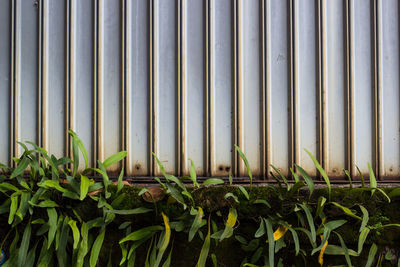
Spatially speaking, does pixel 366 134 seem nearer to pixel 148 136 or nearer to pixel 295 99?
pixel 295 99

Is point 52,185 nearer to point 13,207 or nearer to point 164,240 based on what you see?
point 13,207

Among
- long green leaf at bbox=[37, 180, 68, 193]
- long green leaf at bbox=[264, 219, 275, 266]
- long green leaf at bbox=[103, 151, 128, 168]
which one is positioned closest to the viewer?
long green leaf at bbox=[264, 219, 275, 266]

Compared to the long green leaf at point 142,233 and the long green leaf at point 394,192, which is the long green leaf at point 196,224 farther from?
the long green leaf at point 394,192

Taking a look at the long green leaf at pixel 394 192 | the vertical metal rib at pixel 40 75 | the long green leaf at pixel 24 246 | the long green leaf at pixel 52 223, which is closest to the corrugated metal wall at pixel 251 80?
the vertical metal rib at pixel 40 75

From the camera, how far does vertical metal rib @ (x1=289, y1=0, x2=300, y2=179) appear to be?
193 cm

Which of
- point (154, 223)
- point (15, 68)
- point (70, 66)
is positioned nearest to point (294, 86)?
point (154, 223)

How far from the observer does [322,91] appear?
193 centimetres

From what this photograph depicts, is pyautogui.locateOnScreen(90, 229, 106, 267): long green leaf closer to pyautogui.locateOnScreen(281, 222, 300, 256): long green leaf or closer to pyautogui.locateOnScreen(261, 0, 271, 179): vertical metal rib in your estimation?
pyautogui.locateOnScreen(281, 222, 300, 256): long green leaf

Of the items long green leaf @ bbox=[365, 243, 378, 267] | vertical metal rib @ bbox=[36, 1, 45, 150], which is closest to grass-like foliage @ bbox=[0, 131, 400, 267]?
long green leaf @ bbox=[365, 243, 378, 267]

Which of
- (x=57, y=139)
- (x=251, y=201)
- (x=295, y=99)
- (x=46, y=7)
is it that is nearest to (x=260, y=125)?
(x=295, y=99)

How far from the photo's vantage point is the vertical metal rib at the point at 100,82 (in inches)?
76.6

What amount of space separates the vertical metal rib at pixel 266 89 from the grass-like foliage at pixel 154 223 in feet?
1.14

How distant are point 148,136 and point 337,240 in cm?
147

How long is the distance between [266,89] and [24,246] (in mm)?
1908
